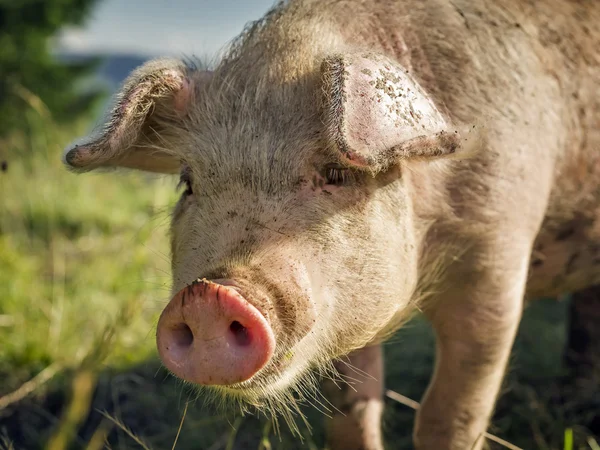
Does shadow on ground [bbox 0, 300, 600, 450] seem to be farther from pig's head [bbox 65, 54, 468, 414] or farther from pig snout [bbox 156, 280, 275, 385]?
pig snout [bbox 156, 280, 275, 385]

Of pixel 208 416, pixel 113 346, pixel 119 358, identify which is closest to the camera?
pixel 113 346

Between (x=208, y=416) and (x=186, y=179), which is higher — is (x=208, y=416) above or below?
below

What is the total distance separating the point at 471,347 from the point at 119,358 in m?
2.20

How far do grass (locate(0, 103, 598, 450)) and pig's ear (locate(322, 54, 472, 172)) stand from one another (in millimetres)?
925

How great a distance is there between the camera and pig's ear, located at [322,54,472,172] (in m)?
1.88

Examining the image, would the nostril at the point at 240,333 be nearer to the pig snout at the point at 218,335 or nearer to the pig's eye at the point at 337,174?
the pig snout at the point at 218,335

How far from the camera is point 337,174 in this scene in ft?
7.17

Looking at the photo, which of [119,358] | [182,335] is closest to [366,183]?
[182,335]

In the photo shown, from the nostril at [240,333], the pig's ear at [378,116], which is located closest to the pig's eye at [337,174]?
the pig's ear at [378,116]

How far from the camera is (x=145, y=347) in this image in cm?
423

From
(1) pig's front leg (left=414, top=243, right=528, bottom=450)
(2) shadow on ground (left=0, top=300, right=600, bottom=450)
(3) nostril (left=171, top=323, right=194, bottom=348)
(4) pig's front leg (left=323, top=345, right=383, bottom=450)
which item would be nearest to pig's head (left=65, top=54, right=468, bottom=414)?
(3) nostril (left=171, top=323, right=194, bottom=348)

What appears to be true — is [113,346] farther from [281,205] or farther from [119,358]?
[119,358]

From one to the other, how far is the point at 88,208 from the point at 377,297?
15.7ft

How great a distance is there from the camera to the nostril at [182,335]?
1929 mm
